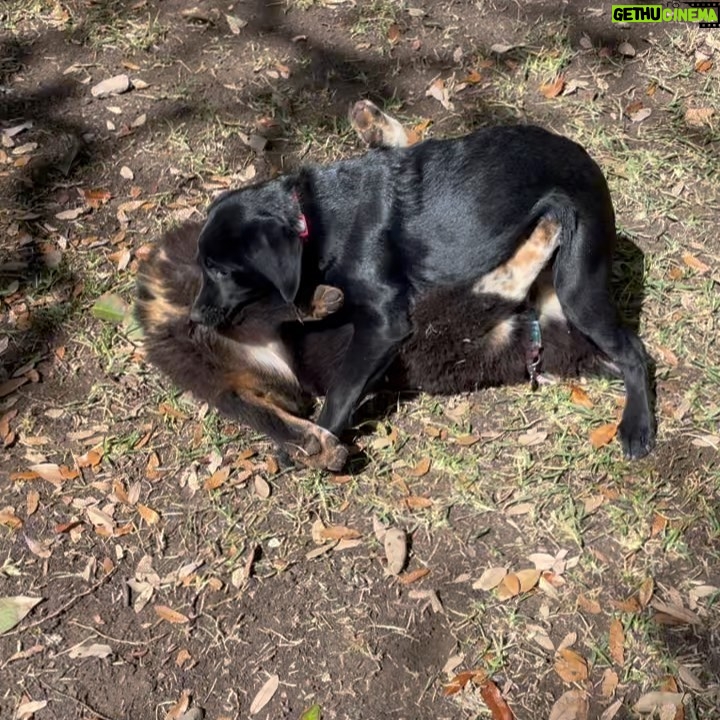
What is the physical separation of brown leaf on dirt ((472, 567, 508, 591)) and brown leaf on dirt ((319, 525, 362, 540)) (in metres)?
0.50

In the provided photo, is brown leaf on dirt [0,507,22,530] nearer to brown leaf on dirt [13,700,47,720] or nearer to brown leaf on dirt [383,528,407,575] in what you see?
brown leaf on dirt [13,700,47,720]

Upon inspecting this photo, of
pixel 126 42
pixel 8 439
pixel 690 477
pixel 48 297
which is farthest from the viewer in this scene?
pixel 126 42

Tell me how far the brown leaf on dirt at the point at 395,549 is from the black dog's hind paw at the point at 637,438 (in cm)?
99

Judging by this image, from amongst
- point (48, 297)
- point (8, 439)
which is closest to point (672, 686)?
point (8, 439)

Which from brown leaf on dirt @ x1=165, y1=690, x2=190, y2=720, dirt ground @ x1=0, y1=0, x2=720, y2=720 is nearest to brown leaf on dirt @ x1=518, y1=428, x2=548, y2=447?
dirt ground @ x1=0, y1=0, x2=720, y2=720

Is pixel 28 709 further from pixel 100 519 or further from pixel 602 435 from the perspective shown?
pixel 602 435

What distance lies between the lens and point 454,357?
4.09 meters

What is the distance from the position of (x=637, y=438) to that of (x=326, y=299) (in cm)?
139

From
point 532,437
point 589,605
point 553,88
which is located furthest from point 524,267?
point 553,88

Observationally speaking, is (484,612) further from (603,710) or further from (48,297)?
(48,297)

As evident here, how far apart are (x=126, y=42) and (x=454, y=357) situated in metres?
3.10

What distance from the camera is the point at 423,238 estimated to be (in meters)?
3.96

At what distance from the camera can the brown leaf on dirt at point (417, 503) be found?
12.5 ft

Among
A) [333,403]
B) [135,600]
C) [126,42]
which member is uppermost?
[126,42]
